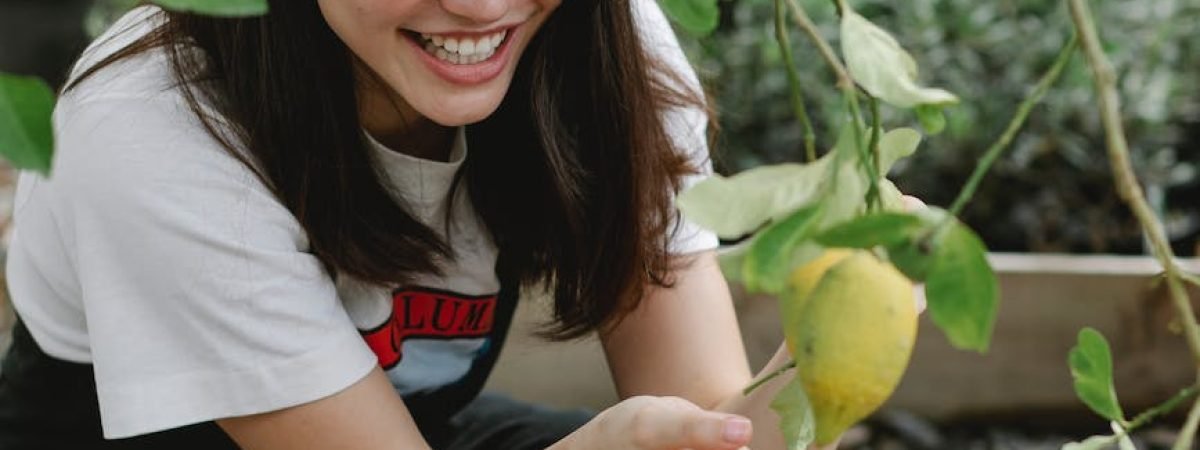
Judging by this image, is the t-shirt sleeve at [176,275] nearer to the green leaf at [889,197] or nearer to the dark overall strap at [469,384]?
the dark overall strap at [469,384]

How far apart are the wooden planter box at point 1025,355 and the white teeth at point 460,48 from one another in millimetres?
1366

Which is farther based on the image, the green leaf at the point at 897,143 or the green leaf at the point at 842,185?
the green leaf at the point at 897,143

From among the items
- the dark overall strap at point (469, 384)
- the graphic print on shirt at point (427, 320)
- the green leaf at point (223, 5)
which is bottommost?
the dark overall strap at point (469, 384)

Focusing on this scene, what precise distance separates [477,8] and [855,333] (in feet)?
2.01

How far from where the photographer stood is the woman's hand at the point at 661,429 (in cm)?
103

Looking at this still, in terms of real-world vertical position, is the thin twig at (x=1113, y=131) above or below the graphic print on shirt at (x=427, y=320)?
above

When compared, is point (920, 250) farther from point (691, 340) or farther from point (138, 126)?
point (691, 340)

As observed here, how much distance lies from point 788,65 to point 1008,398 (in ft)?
6.94

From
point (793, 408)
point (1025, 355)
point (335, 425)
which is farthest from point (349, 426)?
point (1025, 355)

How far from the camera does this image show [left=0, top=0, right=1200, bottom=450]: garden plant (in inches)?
22.1

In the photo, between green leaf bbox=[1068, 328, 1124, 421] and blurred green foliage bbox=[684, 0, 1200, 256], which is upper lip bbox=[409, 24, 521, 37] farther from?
blurred green foliage bbox=[684, 0, 1200, 256]

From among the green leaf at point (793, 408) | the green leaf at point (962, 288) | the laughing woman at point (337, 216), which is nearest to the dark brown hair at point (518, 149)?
the laughing woman at point (337, 216)

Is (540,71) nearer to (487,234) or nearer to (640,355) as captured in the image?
(487,234)

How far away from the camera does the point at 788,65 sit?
71cm
